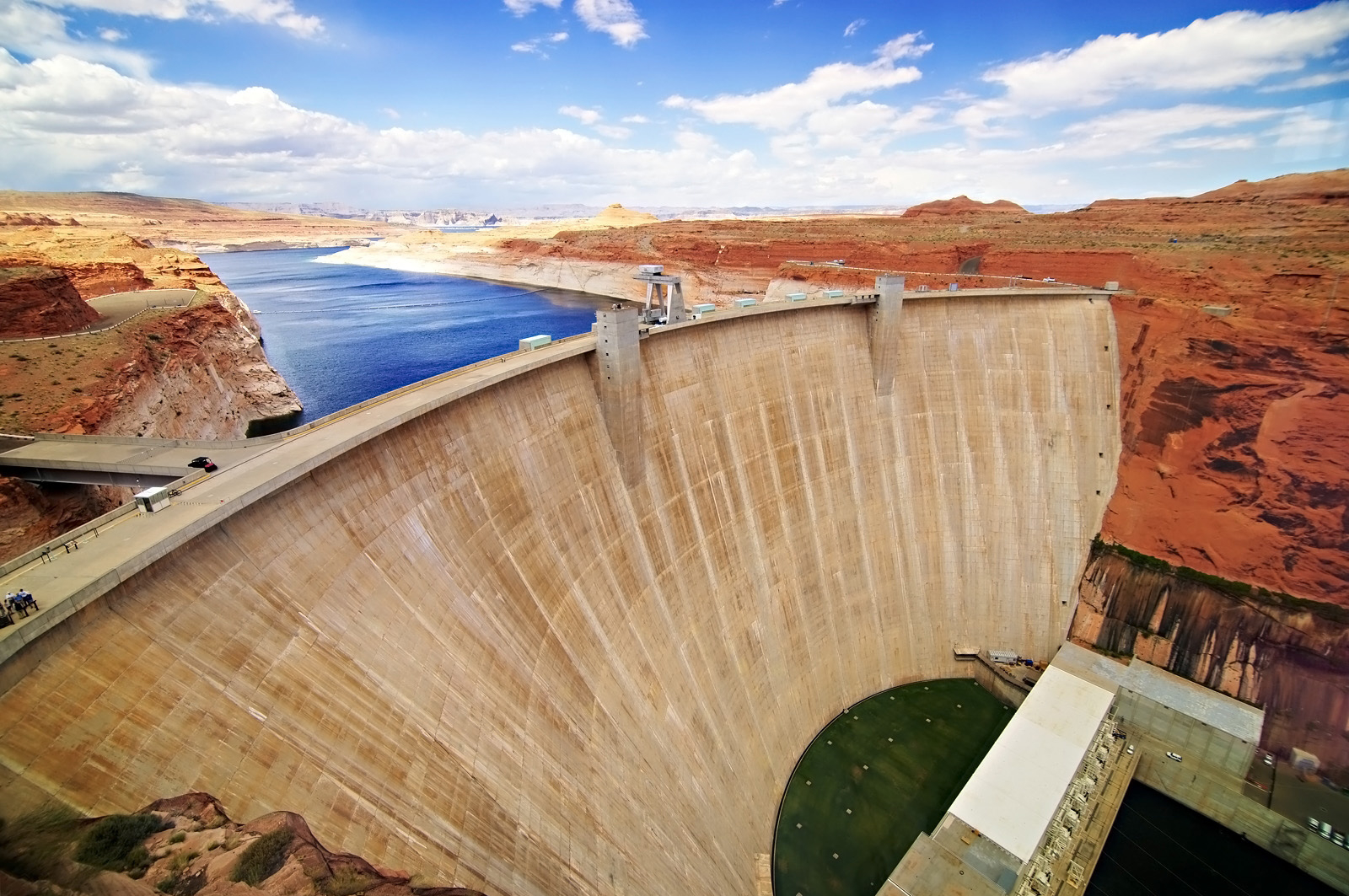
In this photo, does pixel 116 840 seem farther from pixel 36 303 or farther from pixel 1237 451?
pixel 1237 451

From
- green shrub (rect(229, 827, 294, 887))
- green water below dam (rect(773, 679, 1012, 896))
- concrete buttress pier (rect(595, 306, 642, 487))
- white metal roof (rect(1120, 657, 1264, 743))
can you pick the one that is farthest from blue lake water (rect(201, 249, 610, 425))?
white metal roof (rect(1120, 657, 1264, 743))

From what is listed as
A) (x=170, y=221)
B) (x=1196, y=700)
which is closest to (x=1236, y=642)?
(x=1196, y=700)

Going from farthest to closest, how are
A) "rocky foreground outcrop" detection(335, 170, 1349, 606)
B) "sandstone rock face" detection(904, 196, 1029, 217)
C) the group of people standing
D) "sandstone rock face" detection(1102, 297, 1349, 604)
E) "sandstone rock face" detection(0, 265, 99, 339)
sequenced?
"sandstone rock face" detection(904, 196, 1029, 217), "sandstone rock face" detection(0, 265, 99, 339), "rocky foreground outcrop" detection(335, 170, 1349, 606), "sandstone rock face" detection(1102, 297, 1349, 604), the group of people standing

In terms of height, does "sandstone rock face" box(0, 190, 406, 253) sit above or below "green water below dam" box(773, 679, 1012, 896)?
above

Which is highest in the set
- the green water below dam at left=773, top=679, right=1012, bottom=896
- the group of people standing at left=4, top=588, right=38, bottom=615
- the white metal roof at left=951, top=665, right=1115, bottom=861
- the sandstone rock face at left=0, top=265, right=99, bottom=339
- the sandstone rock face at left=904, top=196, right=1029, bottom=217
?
the sandstone rock face at left=904, top=196, right=1029, bottom=217

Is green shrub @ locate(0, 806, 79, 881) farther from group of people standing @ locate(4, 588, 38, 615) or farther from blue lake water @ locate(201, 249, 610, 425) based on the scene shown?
blue lake water @ locate(201, 249, 610, 425)

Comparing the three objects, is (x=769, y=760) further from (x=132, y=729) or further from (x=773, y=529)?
(x=132, y=729)

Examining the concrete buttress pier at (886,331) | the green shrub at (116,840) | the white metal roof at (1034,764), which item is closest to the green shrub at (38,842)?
the green shrub at (116,840)
